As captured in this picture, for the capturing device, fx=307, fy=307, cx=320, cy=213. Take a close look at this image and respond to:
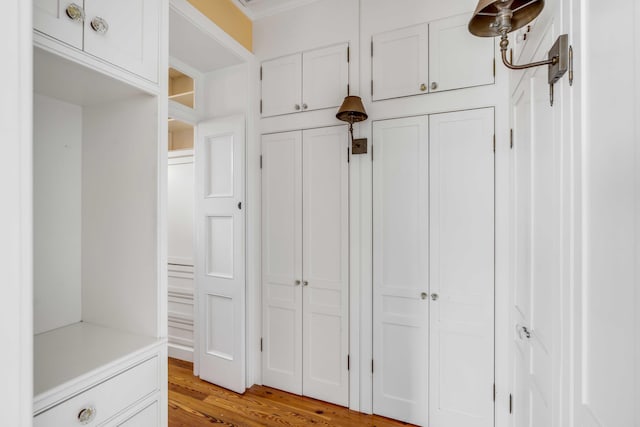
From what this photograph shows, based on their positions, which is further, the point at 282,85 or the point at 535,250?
the point at 282,85

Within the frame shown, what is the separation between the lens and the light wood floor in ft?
6.68

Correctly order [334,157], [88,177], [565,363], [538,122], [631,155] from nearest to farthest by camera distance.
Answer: [631,155] → [565,363] → [538,122] → [88,177] → [334,157]

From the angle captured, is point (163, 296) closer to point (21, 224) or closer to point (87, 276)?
point (87, 276)

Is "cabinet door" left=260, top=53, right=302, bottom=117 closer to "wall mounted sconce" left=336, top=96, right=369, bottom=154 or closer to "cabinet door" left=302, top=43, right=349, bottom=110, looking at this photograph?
"cabinet door" left=302, top=43, right=349, bottom=110

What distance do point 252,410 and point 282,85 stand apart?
7.91 feet

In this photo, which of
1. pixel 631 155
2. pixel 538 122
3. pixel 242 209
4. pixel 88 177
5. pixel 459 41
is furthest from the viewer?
pixel 242 209

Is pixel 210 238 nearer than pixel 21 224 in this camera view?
No

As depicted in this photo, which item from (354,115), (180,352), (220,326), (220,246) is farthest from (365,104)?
(180,352)

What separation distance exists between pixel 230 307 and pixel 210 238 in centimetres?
58

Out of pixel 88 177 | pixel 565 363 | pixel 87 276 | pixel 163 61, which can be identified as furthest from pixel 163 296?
pixel 565 363

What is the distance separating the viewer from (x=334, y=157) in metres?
2.23

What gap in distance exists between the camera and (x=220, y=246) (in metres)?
2.49

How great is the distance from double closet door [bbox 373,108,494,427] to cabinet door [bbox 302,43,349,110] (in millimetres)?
399

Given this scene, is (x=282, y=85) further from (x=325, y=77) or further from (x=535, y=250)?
(x=535, y=250)
